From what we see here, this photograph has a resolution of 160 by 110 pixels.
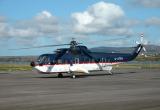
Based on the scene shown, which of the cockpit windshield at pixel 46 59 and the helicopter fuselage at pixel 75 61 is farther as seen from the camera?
the helicopter fuselage at pixel 75 61

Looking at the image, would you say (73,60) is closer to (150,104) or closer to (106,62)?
(106,62)

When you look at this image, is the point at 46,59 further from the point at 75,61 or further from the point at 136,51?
the point at 136,51

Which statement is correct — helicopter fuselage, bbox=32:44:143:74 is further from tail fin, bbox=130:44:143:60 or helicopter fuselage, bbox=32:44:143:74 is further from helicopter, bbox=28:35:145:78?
tail fin, bbox=130:44:143:60

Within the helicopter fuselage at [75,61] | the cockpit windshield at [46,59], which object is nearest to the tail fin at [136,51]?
the helicopter fuselage at [75,61]

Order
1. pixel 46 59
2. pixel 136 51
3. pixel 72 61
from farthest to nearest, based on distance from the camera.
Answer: pixel 136 51 → pixel 72 61 → pixel 46 59

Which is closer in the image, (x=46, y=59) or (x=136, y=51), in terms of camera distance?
(x=46, y=59)

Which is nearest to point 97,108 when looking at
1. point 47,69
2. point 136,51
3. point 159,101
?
point 159,101

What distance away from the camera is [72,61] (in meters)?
46.4

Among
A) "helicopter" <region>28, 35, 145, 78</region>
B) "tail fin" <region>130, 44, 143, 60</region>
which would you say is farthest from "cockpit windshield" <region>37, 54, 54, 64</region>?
"tail fin" <region>130, 44, 143, 60</region>

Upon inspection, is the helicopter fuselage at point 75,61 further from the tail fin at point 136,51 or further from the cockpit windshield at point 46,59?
the tail fin at point 136,51

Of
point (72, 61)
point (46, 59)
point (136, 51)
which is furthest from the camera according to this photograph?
point (136, 51)

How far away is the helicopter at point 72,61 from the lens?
44.8 m

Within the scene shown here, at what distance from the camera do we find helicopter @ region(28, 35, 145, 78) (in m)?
44.8

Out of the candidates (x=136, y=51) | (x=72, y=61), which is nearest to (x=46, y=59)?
(x=72, y=61)
